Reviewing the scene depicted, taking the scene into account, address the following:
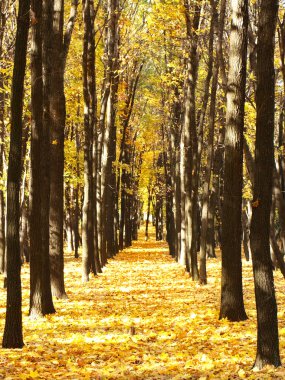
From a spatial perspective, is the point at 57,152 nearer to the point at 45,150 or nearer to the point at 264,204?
the point at 45,150

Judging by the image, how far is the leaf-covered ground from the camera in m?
7.42

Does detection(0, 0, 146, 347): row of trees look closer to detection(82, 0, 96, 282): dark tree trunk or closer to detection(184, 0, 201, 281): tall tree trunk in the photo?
detection(82, 0, 96, 282): dark tree trunk

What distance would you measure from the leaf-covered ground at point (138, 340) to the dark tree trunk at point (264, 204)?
35 centimetres

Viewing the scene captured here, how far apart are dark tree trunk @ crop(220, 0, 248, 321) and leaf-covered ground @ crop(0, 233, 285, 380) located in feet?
1.83

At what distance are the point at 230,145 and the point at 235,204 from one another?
1167 mm

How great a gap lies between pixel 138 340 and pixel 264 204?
377 cm

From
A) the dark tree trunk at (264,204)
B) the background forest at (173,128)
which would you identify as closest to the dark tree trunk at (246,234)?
the background forest at (173,128)

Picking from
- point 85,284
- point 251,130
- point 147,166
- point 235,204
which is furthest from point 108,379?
point 147,166

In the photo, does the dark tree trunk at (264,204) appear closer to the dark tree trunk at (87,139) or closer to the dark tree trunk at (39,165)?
the dark tree trunk at (39,165)

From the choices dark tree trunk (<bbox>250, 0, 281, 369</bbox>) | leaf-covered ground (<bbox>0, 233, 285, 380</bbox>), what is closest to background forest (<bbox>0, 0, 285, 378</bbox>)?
dark tree trunk (<bbox>250, 0, 281, 369</bbox>)

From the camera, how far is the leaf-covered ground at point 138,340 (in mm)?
7422

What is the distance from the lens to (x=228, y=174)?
1096cm

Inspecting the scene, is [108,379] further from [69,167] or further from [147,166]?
[147,166]

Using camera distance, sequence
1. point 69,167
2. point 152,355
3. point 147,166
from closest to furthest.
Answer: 1. point 152,355
2. point 69,167
3. point 147,166
